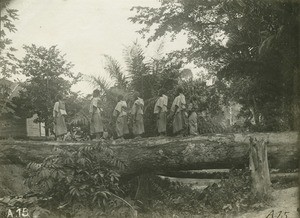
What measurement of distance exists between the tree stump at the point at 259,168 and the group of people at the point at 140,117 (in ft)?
4.14

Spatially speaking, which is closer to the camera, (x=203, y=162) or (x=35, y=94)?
(x=203, y=162)

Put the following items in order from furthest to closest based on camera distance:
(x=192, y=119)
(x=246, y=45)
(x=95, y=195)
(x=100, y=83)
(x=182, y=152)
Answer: (x=192, y=119)
(x=100, y=83)
(x=246, y=45)
(x=182, y=152)
(x=95, y=195)

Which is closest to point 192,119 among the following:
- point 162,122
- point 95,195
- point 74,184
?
point 162,122

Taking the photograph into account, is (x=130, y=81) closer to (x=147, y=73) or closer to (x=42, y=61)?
(x=147, y=73)

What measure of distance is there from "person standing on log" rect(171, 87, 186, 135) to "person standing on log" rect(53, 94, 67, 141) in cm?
181

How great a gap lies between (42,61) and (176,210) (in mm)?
2901

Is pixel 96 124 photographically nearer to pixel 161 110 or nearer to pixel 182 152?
pixel 161 110

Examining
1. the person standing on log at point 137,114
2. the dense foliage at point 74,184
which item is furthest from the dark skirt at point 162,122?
the dense foliage at point 74,184

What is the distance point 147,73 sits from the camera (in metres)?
6.24

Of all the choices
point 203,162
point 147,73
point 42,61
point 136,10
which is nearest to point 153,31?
point 136,10

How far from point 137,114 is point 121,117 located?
0.28 m

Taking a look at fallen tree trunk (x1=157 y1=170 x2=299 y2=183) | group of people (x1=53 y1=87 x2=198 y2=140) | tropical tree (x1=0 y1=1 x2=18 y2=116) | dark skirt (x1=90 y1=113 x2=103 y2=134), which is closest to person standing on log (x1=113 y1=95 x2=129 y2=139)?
group of people (x1=53 y1=87 x2=198 y2=140)

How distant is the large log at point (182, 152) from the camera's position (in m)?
5.27

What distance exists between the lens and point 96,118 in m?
6.28
